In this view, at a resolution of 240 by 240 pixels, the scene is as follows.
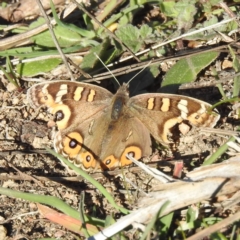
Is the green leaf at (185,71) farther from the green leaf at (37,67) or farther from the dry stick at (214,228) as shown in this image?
the dry stick at (214,228)

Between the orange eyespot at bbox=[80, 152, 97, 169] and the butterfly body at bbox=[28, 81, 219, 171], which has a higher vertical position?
the butterfly body at bbox=[28, 81, 219, 171]

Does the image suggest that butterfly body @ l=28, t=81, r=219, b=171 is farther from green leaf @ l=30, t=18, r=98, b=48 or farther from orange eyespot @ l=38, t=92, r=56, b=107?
green leaf @ l=30, t=18, r=98, b=48

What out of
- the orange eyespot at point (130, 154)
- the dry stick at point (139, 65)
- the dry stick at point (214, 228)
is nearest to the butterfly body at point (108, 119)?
the orange eyespot at point (130, 154)

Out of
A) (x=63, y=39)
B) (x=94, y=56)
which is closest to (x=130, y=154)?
(x=94, y=56)

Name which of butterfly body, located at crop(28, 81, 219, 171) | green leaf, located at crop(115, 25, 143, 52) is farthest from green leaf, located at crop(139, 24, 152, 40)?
butterfly body, located at crop(28, 81, 219, 171)

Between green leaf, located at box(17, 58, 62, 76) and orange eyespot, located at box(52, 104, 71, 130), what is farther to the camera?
green leaf, located at box(17, 58, 62, 76)

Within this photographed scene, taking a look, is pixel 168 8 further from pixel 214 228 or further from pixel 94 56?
pixel 214 228
